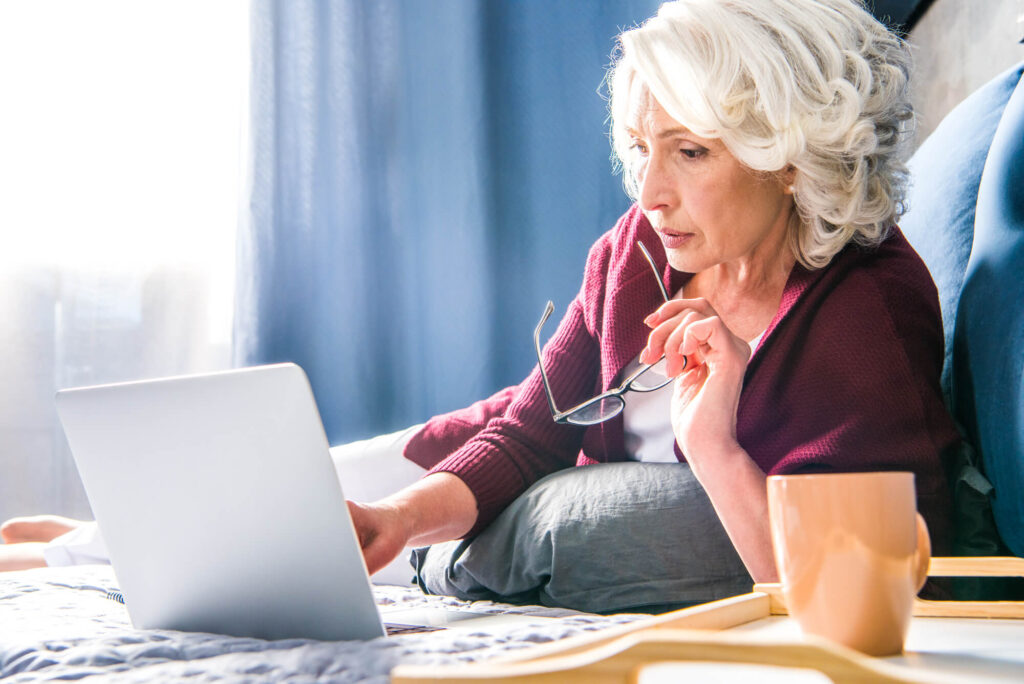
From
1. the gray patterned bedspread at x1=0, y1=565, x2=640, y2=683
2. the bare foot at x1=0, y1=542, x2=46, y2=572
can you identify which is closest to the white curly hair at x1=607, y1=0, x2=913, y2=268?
the gray patterned bedspread at x1=0, y1=565, x2=640, y2=683

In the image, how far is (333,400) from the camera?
→ 7.02ft

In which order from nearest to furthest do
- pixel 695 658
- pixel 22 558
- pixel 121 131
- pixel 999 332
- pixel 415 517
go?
1. pixel 695 658
2. pixel 999 332
3. pixel 415 517
4. pixel 22 558
5. pixel 121 131

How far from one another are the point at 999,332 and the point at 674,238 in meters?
0.39

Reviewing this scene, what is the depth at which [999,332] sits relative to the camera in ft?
2.80

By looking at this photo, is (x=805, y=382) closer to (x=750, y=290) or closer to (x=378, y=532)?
(x=750, y=290)

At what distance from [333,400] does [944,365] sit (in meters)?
1.47

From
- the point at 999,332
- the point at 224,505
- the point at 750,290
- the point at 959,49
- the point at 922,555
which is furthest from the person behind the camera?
the point at 959,49

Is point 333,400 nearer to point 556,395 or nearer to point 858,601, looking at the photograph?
point 556,395

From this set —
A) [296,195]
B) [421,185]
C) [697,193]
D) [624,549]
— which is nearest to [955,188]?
[697,193]

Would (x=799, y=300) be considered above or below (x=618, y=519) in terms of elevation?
above

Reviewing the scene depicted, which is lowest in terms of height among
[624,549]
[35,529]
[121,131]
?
[35,529]

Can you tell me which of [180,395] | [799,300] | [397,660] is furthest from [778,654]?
[799,300]

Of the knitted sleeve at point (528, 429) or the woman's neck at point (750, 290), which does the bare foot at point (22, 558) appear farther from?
the woman's neck at point (750, 290)

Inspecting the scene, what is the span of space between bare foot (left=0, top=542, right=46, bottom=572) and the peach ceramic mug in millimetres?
1487
